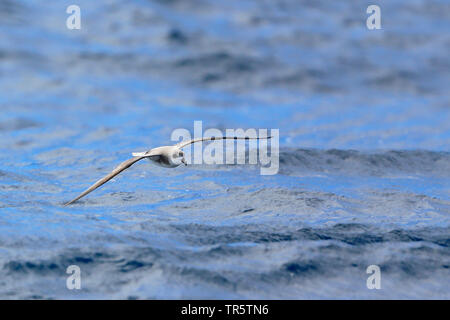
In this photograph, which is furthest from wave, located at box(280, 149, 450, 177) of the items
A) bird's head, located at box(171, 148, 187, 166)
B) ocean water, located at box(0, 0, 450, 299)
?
bird's head, located at box(171, 148, 187, 166)

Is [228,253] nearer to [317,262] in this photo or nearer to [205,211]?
[317,262]

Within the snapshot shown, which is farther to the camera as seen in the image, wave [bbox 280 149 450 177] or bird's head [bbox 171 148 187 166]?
wave [bbox 280 149 450 177]

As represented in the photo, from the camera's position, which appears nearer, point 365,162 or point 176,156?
point 176,156

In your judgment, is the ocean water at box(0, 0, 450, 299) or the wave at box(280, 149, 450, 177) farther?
the wave at box(280, 149, 450, 177)

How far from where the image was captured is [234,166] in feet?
54.2

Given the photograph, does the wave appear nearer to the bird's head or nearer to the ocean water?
the ocean water

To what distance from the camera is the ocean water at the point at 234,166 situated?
34.3 ft

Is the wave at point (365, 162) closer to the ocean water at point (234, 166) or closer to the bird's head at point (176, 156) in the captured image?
the ocean water at point (234, 166)

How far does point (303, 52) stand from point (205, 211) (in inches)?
539

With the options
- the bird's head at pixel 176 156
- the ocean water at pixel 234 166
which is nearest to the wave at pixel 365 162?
the ocean water at pixel 234 166

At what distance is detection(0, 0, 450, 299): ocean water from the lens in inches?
412

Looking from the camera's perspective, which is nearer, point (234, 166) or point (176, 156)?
point (176, 156)

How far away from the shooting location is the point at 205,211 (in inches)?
521
